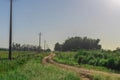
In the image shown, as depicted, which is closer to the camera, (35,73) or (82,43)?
(35,73)

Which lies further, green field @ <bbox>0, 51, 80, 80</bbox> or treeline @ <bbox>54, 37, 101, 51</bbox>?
A: treeline @ <bbox>54, 37, 101, 51</bbox>

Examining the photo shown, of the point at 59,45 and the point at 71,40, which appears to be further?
the point at 59,45

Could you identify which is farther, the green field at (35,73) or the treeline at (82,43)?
the treeline at (82,43)

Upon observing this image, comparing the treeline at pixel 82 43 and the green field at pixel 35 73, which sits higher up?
the treeline at pixel 82 43

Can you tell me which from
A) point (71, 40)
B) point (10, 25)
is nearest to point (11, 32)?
Result: point (10, 25)

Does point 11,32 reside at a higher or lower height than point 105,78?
higher

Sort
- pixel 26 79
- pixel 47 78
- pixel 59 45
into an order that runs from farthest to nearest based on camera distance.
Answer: pixel 59 45, pixel 47 78, pixel 26 79

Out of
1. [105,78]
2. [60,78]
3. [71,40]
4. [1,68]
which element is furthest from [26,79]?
[71,40]

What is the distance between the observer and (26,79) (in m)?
16.5

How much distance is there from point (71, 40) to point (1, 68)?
5875 inches

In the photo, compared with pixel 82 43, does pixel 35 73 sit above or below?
below

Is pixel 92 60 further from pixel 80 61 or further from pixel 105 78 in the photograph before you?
pixel 105 78

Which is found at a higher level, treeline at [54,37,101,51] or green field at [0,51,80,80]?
treeline at [54,37,101,51]

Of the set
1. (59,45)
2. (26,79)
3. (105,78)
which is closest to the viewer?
(26,79)
